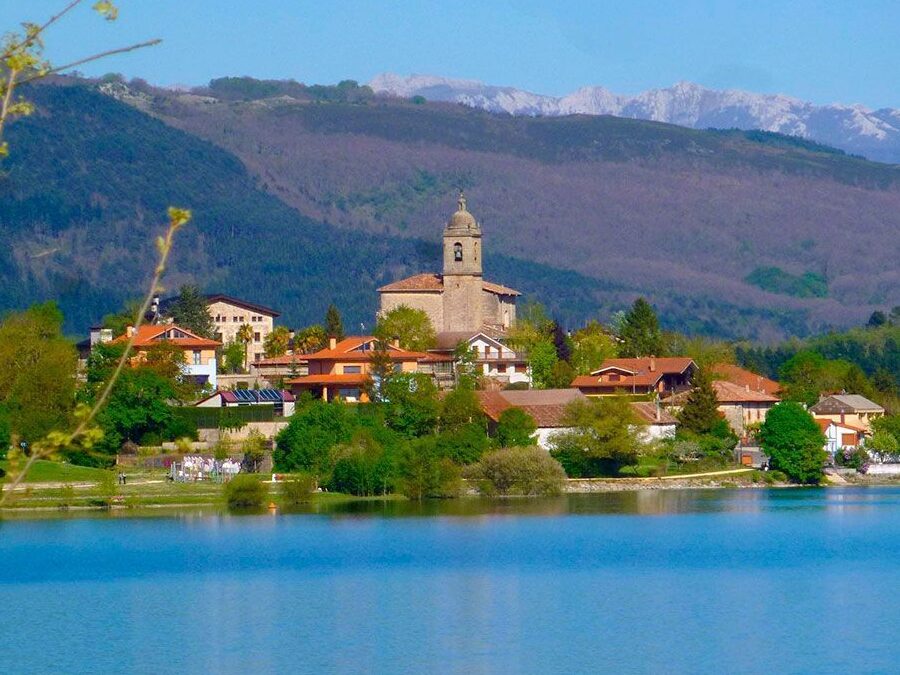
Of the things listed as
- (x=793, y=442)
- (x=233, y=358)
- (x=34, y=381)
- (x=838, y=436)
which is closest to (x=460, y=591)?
(x=34, y=381)

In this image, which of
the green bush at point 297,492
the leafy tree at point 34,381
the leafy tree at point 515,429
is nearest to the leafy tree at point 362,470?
the green bush at point 297,492

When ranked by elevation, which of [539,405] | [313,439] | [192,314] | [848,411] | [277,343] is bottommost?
[313,439]

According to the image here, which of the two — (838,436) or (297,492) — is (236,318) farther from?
(297,492)

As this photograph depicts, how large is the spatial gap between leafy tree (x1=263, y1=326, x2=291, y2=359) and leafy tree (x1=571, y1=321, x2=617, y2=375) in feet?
55.7

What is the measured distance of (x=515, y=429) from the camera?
224 feet

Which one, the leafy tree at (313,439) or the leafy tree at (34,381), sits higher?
the leafy tree at (34,381)

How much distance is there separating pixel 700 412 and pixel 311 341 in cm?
3013

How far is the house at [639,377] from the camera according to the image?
84.0 meters

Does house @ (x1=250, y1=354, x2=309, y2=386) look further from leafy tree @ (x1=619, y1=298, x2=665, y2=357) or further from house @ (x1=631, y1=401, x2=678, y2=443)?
house @ (x1=631, y1=401, x2=678, y2=443)

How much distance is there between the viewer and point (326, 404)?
67750 mm

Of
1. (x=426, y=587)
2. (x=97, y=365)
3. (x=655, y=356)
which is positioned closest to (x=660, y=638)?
(x=426, y=587)

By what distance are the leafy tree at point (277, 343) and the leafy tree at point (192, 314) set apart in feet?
10.0

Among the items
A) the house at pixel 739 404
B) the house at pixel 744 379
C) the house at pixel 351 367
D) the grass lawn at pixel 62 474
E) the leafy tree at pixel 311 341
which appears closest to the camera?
the grass lawn at pixel 62 474

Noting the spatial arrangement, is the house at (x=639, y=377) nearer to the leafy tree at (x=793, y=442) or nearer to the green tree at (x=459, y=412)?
the leafy tree at (x=793, y=442)
